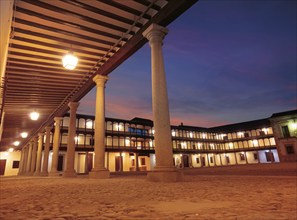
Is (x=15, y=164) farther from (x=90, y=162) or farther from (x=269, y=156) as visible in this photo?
(x=269, y=156)

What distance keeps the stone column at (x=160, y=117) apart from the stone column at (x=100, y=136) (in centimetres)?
465

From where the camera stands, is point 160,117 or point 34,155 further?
point 34,155

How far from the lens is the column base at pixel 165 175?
664 cm

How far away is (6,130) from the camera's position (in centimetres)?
2803

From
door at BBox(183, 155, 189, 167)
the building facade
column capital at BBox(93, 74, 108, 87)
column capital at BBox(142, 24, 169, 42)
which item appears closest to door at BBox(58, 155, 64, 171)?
Answer: the building facade

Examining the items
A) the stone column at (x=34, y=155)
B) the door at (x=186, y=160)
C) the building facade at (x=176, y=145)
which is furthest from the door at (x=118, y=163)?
the door at (x=186, y=160)

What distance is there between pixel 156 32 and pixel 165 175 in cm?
554

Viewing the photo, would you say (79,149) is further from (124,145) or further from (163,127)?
(163,127)

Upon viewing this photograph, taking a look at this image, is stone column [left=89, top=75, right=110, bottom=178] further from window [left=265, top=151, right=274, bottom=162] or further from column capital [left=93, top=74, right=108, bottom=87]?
window [left=265, top=151, right=274, bottom=162]

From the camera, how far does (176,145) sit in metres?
48.5

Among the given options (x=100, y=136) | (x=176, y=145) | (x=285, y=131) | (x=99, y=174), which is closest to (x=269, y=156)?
(x=285, y=131)

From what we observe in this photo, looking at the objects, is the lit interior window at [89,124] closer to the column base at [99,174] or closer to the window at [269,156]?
the column base at [99,174]

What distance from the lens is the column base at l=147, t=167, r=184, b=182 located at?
664 cm

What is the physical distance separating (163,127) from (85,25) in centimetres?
577
